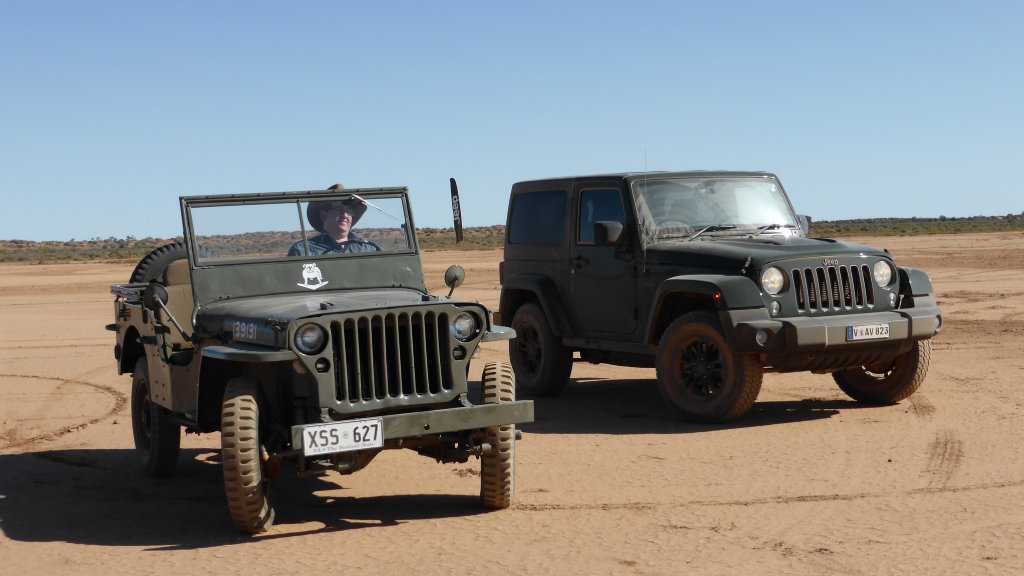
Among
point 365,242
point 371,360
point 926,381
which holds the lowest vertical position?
point 926,381

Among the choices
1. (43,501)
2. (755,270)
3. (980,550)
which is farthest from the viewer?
(755,270)

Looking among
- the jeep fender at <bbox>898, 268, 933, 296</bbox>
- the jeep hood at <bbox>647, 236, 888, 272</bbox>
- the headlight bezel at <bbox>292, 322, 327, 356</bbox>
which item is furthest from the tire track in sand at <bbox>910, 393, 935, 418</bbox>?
the headlight bezel at <bbox>292, 322, 327, 356</bbox>

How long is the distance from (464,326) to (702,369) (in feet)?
12.0

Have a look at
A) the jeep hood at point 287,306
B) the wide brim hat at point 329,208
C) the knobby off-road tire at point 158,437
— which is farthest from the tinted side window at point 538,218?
the knobby off-road tire at point 158,437

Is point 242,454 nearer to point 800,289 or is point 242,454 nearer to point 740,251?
point 740,251

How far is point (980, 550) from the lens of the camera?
6.20m

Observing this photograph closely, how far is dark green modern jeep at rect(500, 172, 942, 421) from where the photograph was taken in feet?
32.3

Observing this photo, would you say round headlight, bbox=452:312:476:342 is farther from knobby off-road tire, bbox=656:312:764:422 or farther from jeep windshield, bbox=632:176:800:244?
jeep windshield, bbox=632:176:800:244

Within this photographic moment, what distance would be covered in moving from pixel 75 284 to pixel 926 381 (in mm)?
29114

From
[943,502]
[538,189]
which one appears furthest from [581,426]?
[943,502]

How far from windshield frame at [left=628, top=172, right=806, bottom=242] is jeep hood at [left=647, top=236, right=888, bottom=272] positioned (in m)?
0.10

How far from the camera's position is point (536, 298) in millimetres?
12312

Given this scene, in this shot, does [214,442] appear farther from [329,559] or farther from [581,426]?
[329,559]

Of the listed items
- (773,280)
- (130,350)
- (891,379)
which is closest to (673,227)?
(773,280)
